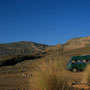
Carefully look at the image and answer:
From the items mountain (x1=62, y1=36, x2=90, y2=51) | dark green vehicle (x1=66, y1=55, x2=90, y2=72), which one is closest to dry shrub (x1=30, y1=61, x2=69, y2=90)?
dark green vehicle (x1=66, y1=55, x2=90, y2=72)

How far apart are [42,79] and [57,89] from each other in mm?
533

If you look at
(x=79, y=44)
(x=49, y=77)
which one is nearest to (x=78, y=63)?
(x=49, y=77)

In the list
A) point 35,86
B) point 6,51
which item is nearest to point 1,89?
point 35,86

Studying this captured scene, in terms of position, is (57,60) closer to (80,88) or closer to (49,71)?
(49,71)

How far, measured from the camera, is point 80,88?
7.45 m

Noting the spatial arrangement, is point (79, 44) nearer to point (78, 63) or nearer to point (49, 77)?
point (78, 63)

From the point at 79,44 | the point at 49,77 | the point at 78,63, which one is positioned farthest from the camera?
the point at 79,44

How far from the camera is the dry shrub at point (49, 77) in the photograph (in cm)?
575

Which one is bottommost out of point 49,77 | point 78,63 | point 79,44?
point 49,77

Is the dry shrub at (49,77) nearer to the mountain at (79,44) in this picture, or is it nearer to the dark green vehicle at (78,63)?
the dark green vehicle at (78,63)

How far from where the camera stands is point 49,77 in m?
A: 5.85

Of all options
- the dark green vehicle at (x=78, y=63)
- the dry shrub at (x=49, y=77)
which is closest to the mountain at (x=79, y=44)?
the dark green vehicle at (x=78, y=63)

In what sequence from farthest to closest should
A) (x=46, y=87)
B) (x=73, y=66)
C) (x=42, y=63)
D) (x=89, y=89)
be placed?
(x=73, y=66), (x=89, y=89), (x=42, y=63), (x=46, y=87)

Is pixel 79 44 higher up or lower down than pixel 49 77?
higher up
